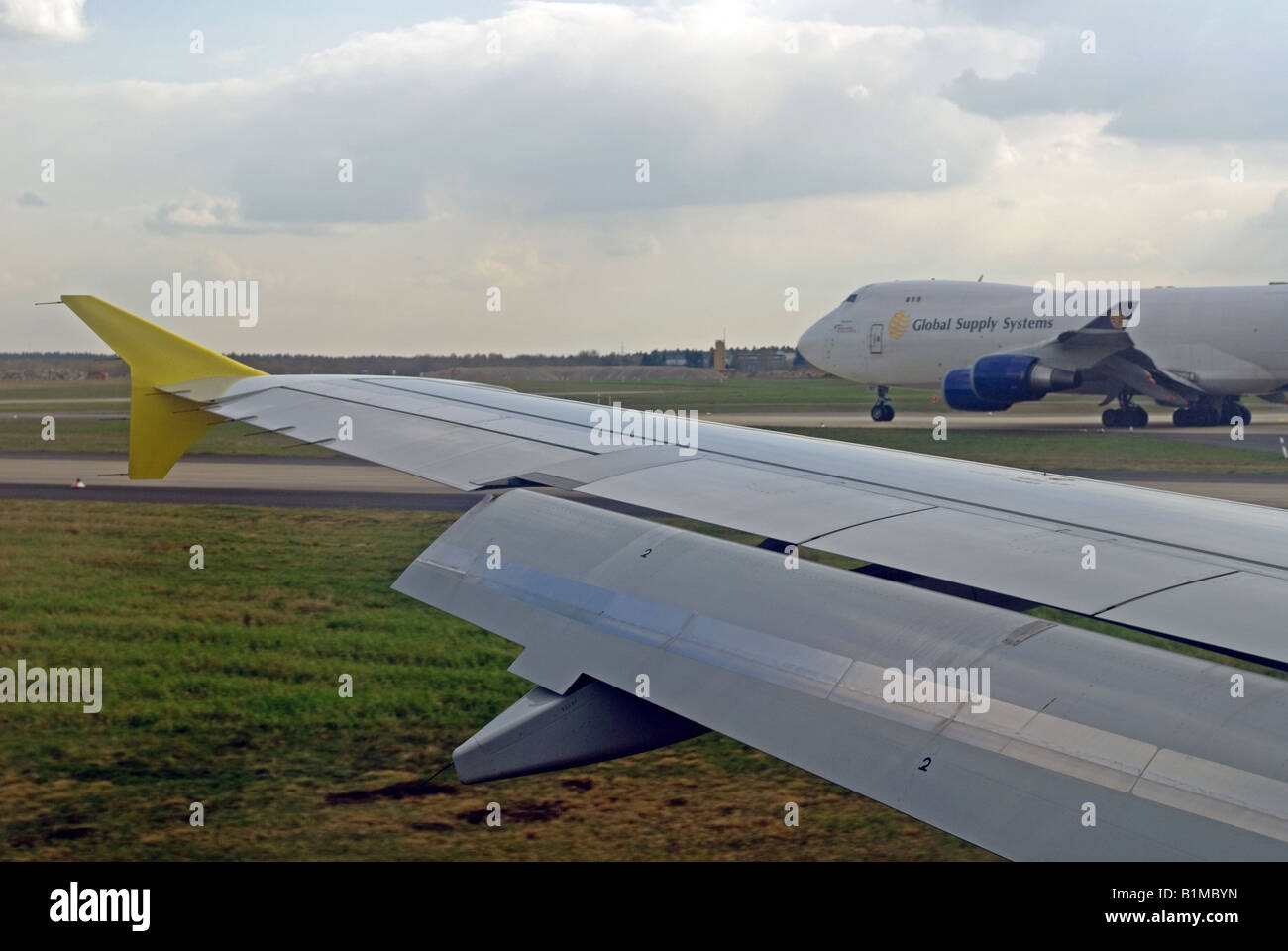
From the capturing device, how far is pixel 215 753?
5.63m

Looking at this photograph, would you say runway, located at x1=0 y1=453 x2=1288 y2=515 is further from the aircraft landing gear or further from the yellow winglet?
the aircraft landing gear

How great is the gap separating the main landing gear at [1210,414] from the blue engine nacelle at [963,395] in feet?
18.8

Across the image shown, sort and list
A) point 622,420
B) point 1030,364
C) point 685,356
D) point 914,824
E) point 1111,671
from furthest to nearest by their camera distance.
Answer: point 685,356 < point 1030,364 < point 622,420 < point 914,824 < point 1111,671

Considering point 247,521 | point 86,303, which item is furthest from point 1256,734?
point 247,521

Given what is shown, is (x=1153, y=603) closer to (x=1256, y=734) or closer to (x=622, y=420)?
(x=1256, y=734)

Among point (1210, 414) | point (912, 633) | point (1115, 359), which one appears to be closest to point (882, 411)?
point (1115, 359)

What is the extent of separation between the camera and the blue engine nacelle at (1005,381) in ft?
94.9

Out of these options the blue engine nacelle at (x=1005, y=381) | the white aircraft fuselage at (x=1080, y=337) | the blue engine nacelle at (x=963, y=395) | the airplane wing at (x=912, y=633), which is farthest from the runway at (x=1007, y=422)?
the airplane wing at (x=912, y=633)

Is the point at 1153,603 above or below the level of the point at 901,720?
above

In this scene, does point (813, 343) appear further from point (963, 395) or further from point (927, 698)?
point (927, 698)

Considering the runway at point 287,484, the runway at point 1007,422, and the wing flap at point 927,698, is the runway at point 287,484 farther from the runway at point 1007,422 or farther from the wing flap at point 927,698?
the wing flap at point 927,698

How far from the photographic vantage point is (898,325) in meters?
32.8

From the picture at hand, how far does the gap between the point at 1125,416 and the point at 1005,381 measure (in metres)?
4.75
